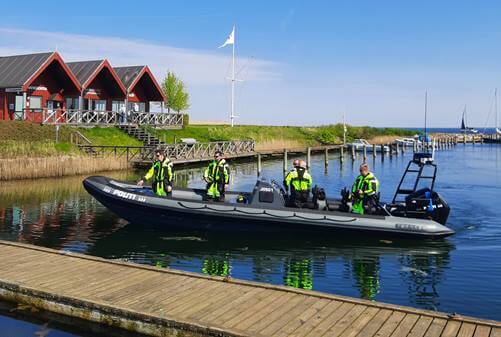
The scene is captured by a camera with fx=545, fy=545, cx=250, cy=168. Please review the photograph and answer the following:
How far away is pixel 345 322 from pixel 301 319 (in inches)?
22.1

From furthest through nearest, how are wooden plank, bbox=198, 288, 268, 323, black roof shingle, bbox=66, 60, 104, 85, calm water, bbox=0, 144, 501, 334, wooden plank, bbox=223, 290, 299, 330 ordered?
1. black roof shingle, bbox=66, 60, 104, 85
2. calm water, bbox=0, 144, 501, 334
3. wooden plank, bbox=198, 288, 268, 323
4. wooden plank, bbox=223, 290, 299, 330

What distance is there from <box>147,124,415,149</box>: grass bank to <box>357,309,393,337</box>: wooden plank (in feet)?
110

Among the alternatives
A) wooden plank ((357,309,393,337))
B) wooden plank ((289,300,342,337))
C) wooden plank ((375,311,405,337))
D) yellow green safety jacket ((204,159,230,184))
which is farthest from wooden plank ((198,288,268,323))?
yellow green safety jacket ((204,159,230,184))

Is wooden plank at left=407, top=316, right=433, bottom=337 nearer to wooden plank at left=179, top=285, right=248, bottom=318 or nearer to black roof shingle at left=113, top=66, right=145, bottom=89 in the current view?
wooden plank at left=179, top=285, right=248, bottom=318

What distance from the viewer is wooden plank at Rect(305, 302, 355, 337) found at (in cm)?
662

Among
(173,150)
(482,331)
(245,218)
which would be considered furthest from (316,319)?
(173,150)

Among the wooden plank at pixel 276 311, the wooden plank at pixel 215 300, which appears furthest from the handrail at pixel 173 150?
the wooden plank at pixel 276 311

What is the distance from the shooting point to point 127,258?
1276 cm

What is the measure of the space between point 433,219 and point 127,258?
8136 mm

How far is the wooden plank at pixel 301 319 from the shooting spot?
6618mm

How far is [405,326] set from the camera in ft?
22.3

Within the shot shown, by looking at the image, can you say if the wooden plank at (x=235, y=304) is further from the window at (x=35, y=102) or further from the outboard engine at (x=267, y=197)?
the window at (x=35, y=102)

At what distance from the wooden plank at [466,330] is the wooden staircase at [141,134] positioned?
109 ft

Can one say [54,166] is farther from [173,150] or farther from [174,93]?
[174,93]
